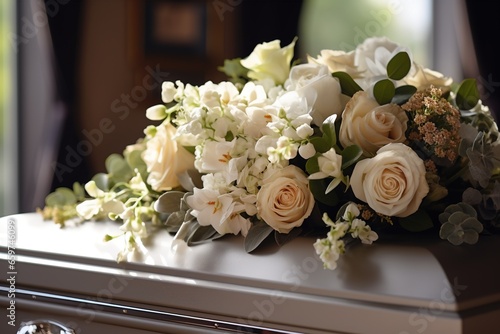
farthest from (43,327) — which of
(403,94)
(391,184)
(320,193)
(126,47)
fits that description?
(126,47)

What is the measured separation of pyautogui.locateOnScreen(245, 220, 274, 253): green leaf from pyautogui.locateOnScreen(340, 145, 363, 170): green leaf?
17 centimetres

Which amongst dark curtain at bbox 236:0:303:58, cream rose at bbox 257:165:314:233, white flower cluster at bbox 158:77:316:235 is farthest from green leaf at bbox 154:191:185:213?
dark curtain at bbox 236:0:303:58

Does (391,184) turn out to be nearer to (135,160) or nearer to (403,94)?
(403,94)

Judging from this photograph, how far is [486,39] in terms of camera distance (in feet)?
13.2

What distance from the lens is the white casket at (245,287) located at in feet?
3.32

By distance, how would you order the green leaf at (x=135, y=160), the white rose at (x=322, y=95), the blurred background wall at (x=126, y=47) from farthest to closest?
the blurred background wall at (x=126, y=47) < the green leaf at (x=135, y=160) < the white rose at (x=322, y=95)

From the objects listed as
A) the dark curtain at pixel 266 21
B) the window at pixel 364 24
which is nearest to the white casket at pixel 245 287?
the dark curtain at pixel 266 21

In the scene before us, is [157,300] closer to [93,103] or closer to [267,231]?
[267,231]

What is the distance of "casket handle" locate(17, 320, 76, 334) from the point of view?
1267 mm

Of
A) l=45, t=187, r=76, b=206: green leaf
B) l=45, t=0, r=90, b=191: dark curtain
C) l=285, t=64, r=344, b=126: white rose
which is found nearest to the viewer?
l=285, t=64, r=344, b=126: white rose

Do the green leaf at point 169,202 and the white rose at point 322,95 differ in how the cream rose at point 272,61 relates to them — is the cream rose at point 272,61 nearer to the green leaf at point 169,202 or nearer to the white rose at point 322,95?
the white rose at point 322,95

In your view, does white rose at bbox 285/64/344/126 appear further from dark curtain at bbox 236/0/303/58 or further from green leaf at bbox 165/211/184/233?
dark curtain at bbox 236/0/303/58

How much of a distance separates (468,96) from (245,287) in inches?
24.2

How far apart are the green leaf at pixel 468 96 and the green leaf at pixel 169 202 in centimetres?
58
